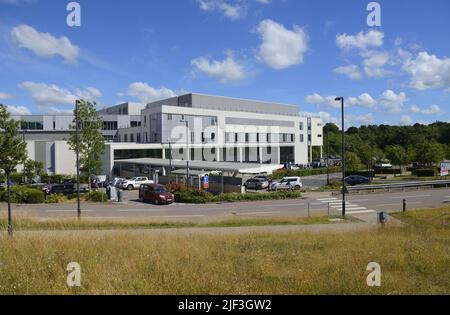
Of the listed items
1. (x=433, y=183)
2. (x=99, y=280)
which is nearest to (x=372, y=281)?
(x=99, y=280)

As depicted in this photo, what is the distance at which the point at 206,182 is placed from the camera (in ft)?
123

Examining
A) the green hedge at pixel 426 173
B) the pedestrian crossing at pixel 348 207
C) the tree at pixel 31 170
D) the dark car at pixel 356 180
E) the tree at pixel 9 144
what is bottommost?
the pedestrian crossing at pixel 348 207

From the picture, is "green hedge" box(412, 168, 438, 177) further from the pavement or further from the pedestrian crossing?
the pedestrian crossing

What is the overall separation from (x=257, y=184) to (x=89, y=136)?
18.8m

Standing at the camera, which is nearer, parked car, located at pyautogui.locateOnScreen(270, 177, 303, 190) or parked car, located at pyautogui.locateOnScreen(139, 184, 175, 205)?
parked car, located at pyautogui.locateOnScreen(139, 184, 175, 205)

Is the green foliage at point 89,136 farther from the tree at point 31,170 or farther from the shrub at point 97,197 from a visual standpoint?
the tree at point 31,170

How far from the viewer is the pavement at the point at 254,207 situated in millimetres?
25172

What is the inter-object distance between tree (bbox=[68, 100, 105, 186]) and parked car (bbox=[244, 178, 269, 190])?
16865mm

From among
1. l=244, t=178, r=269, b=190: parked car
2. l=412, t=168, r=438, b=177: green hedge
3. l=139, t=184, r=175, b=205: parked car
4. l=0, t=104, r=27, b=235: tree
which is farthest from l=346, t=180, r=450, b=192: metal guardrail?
l=0, t=104, r=27, b=235: tree

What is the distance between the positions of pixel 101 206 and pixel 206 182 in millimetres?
11380

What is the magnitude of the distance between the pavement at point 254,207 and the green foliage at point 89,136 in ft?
15.7

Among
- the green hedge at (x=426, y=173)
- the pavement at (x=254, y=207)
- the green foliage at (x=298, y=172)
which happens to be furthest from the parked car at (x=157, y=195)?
the green hedge at (x=426, y=173)

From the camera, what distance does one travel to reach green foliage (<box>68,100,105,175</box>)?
34.0 metres

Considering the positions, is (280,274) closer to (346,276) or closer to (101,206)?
(346,276)
